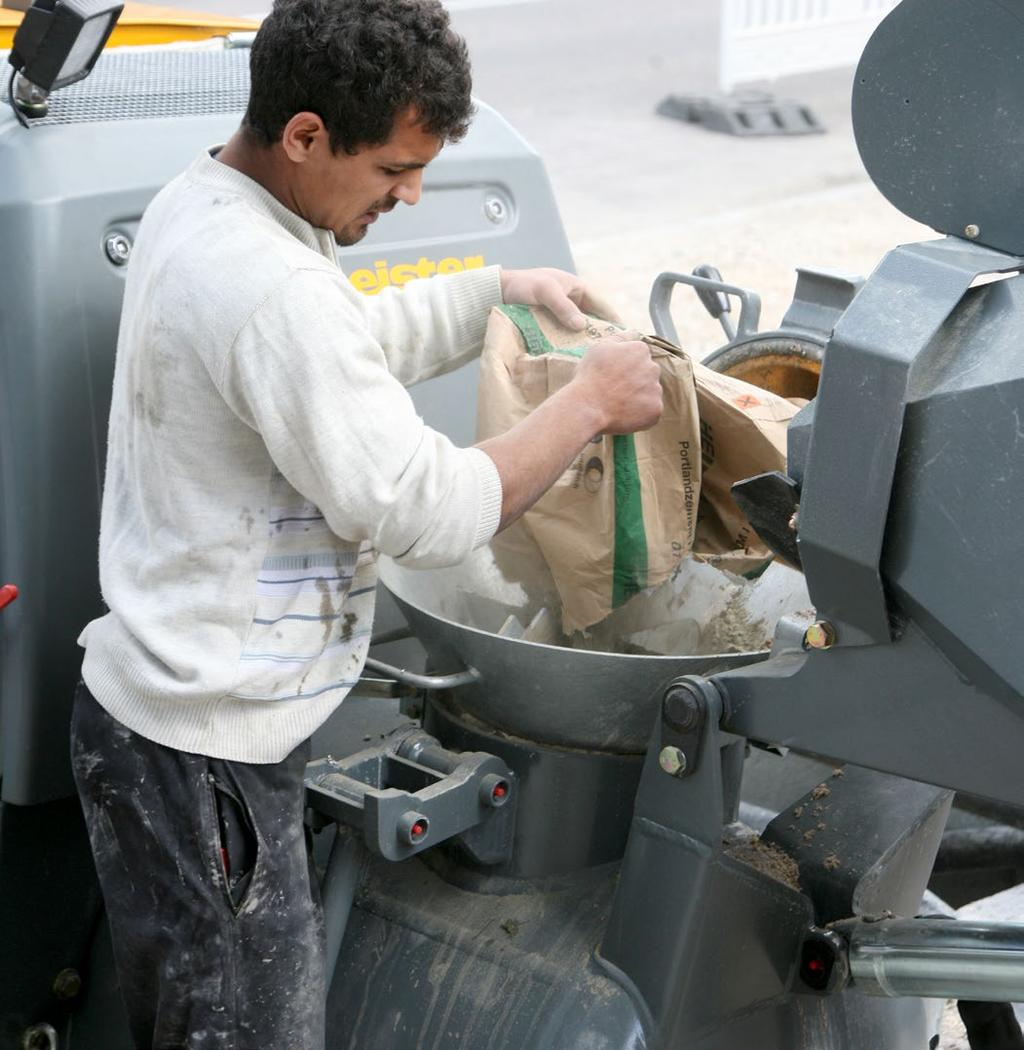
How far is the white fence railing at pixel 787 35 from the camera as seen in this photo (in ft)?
32.6

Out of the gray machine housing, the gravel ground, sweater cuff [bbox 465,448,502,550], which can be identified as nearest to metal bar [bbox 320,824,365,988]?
the gray machine housing

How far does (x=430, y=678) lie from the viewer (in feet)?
5.79

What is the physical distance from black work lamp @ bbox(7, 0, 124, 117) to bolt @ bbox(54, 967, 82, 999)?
109 centimetres

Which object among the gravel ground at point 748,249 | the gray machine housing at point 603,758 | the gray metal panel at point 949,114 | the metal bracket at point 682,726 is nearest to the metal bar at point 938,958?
the gray machine housing at point 603,758

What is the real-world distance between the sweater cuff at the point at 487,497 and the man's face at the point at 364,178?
0.29m

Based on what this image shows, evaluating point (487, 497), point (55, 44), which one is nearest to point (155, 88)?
point (55, 44)

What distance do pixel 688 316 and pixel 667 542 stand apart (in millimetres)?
4774

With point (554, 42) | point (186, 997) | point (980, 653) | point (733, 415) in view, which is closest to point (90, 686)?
point (186, 997)

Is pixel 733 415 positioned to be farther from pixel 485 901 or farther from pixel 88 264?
pixel 88 264

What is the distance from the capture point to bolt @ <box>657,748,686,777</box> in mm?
1640

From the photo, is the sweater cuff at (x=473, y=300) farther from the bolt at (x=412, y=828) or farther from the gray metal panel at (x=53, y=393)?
the bolt at (x=412, y=828)

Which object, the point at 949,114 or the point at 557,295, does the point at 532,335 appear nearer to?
the point at 557,295

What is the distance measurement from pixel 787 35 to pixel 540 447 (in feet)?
30.1

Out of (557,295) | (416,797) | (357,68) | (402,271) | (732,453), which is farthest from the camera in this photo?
(402,271)
